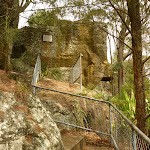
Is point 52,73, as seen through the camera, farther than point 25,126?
Yes

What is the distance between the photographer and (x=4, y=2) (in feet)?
16.6

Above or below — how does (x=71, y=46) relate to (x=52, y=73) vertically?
above

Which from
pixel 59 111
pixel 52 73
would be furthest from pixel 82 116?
pixel 52 73

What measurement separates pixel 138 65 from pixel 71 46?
7133mm

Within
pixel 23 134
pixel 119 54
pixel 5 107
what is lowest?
pixel 23 134

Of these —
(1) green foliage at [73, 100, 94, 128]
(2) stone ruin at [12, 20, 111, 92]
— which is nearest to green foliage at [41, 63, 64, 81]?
(2) stone ruin at [12, 20, 111, 92]

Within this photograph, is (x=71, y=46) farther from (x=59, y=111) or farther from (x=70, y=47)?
(x=59, y=111)

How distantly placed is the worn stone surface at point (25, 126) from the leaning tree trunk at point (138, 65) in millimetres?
1776

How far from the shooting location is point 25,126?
2428mm


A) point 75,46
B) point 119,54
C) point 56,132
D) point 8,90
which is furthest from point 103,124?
point 119,54

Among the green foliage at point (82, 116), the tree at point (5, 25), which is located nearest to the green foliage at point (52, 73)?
the tree at point (5, 25)

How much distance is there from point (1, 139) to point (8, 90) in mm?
1025

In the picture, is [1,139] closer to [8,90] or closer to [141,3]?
[8,90]

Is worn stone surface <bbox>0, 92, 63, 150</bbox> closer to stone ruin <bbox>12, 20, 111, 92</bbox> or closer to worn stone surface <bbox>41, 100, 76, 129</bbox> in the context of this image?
worn stone surface <bbox>41, 100, 76, 129</bbox>
